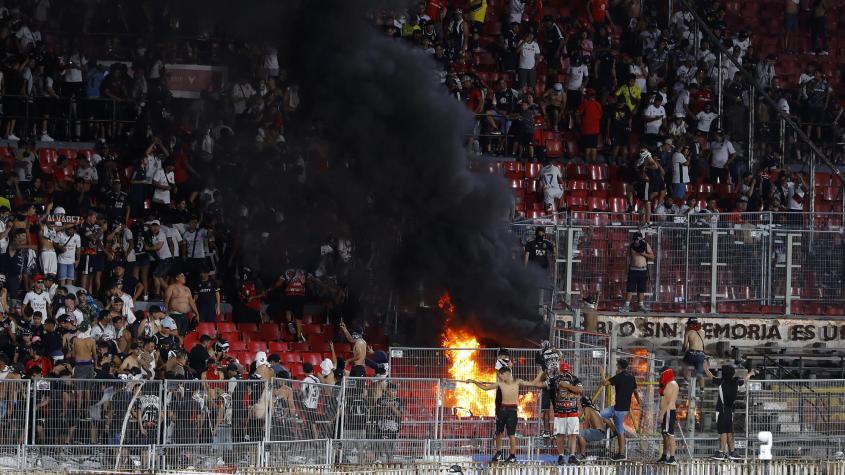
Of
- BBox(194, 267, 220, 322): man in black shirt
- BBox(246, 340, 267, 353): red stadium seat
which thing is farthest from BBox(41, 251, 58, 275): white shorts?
BBox(246, 340, 267, 353): red stadium seat

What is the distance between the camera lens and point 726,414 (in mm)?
22062

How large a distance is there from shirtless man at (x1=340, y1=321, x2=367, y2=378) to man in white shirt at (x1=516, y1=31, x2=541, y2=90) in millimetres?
7047

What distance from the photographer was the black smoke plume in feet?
91.3

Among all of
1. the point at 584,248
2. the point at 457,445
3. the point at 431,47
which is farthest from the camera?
the point at 431,47

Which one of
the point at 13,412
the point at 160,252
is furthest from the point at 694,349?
the point at 13,412

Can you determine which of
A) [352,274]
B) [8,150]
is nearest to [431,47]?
[352,274]

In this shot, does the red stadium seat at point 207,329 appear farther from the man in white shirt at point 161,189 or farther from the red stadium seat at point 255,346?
the man in white shirt at point 161,189

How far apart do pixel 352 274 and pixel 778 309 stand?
646 cm

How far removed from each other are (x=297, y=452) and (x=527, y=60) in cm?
1280

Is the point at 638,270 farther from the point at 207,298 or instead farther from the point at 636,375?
the point at 207,298

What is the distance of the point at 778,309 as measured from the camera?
1047 inches

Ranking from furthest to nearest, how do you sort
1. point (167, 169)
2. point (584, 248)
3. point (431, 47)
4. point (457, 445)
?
point (431, 47) < point (167, 169) < point (584, 248) < point (457, 445)

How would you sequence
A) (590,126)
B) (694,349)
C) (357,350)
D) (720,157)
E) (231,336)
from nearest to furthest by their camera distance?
(357,350) → (694,349) → (231,336) → (590,126) → (720,157)

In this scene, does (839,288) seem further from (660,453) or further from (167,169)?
(167,169)
